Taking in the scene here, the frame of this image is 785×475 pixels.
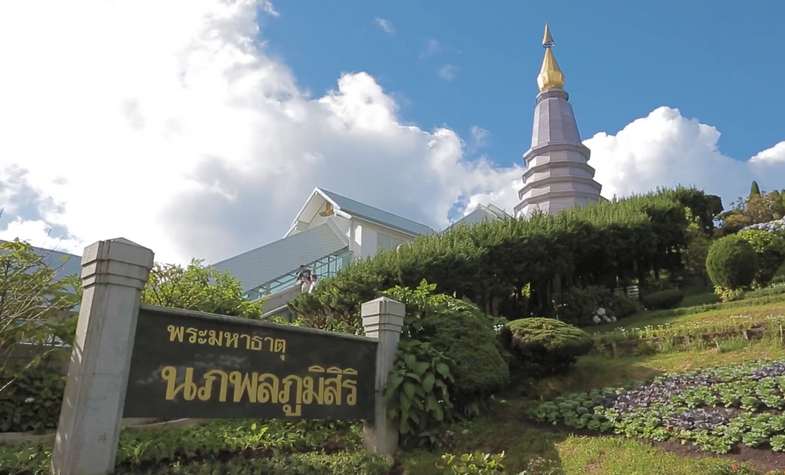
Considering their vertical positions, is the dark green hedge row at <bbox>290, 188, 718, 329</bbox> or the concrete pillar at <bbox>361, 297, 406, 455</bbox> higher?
the dark green hedge row at <bbox>290, 188, 718, 329</bbox>

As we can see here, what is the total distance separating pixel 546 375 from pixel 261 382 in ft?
17.5

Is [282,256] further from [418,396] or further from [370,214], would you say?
[418,396]

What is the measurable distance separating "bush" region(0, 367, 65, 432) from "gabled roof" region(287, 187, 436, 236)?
23531 mm

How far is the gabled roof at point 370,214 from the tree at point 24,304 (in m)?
23.6

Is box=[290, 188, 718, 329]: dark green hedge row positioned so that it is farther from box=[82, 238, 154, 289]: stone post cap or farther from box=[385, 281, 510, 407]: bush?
box=[82, 238, 154, 289]: stone post cap

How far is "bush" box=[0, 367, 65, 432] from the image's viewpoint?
6422 millimetres

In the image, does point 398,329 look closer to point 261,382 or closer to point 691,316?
point 261,382

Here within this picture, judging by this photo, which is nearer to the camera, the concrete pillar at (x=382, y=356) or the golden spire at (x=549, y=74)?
the concrete pillar at (x=382, y=356)

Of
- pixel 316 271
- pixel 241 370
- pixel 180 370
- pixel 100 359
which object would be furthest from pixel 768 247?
pixel 100 359

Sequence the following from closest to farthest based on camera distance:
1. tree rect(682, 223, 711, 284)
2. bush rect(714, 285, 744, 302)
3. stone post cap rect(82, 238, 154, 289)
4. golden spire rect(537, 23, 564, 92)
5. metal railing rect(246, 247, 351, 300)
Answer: stone post cap rect(82, 238, 154, 289) < bush rect(714, 285, 744, 302) < tree rect(682, 223, 711, 284) < metal railing rect(246, 247, 351, 300) < golden spire rect(537, 23, 564, 92)

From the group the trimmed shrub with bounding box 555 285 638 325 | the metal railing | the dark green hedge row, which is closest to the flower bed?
the dark green hedge row

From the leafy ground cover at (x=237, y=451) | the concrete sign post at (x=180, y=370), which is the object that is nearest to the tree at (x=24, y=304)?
the concrete sign post at (x=180, y=370)

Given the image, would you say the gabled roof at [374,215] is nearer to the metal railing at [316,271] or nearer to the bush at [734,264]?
the metal railing at [316,271]

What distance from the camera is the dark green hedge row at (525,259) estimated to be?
1574cm
